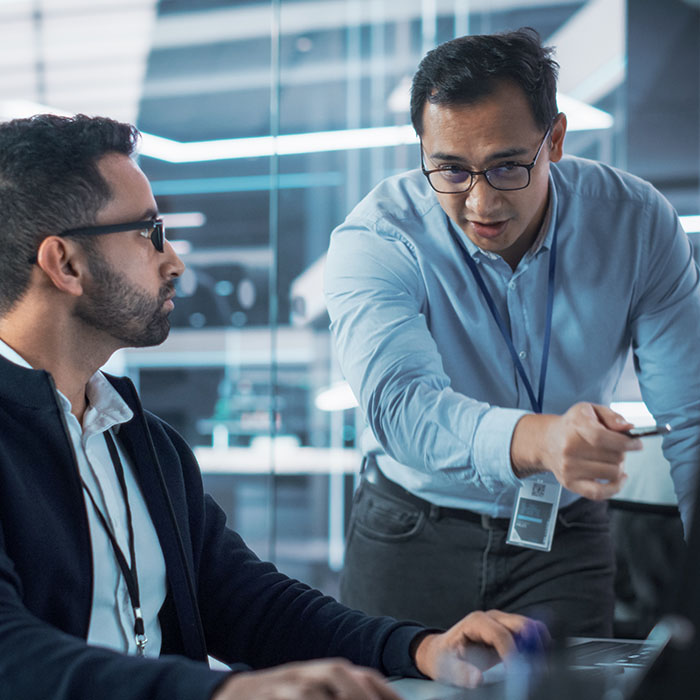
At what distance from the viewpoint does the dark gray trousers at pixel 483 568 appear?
183cm

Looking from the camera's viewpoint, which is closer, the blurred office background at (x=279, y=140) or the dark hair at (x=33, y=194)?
the dark hair at (x=33, y=194)

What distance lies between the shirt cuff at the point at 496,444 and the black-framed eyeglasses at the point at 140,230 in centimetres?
62

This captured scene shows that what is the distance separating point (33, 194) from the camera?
1466 millimetres

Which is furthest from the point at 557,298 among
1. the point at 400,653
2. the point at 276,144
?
the point at 276,144

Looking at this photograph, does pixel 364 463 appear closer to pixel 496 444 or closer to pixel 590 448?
pixel 496 444

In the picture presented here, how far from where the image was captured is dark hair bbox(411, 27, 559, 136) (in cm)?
163

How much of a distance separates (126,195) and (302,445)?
8.90 ft

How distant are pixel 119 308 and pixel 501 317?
2.47ft

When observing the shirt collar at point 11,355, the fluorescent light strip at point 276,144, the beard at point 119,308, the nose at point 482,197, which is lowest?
the shirt collar at point 11,355

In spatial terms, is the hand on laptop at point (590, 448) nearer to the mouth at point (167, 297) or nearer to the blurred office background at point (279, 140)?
the mouth at point (167, 297)

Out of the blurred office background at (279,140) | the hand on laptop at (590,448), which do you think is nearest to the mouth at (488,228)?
the hand on laptop at (590,448)

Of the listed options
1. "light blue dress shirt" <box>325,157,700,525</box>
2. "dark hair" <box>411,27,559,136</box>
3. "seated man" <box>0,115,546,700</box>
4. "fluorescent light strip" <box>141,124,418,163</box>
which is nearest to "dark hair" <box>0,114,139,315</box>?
"seated man" <box>0,115,546,700</box>

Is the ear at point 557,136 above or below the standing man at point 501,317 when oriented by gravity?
above

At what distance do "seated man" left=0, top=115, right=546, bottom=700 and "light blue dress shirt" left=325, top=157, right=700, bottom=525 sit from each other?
397mm
